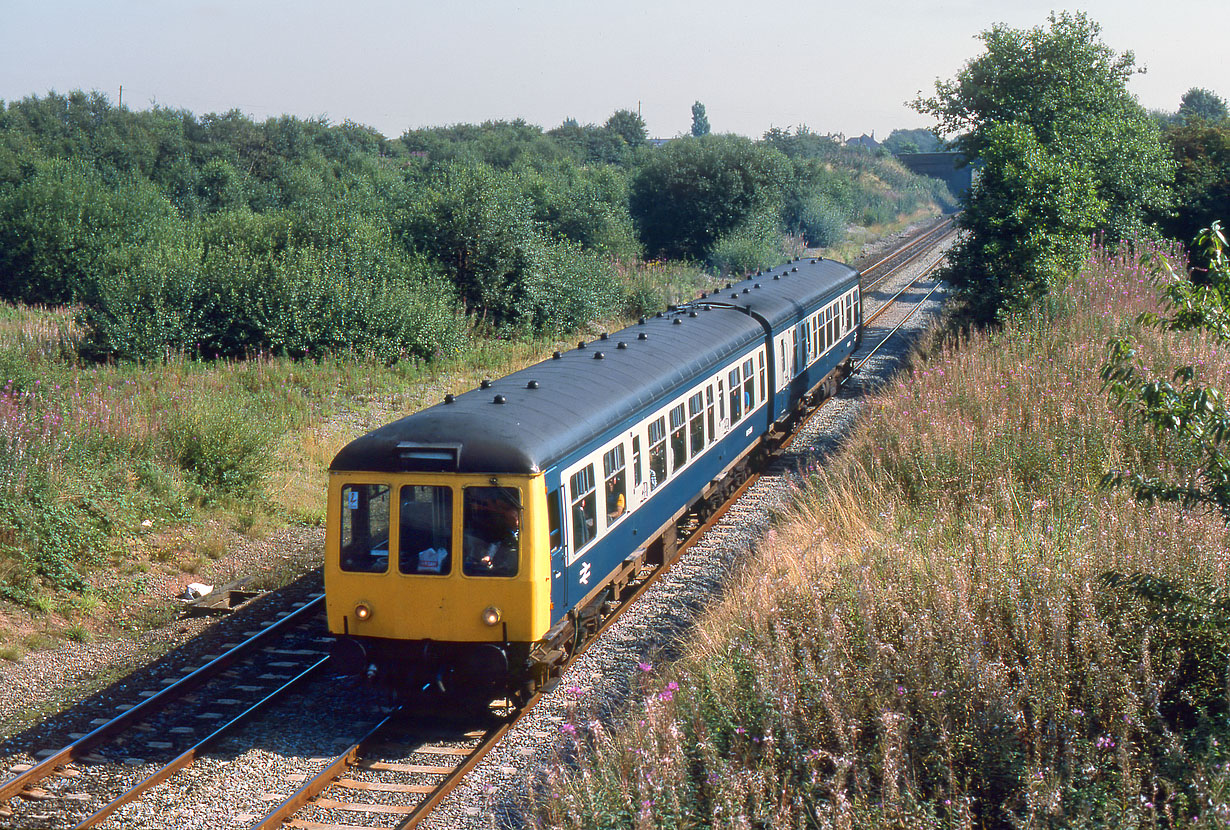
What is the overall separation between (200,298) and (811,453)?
43.6 feet

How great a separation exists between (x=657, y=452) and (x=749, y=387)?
407 cm

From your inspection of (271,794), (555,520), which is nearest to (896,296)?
(555,520)

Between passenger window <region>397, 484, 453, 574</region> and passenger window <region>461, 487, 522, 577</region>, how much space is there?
0.14 meters

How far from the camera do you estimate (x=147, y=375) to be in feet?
60.4

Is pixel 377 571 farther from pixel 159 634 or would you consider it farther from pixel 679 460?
pixel 679 460

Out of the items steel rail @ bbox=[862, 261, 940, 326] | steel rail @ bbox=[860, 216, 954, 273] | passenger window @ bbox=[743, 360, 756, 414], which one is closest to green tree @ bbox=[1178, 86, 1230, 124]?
steel rail @ bbox=[860, 216, 954, 273]

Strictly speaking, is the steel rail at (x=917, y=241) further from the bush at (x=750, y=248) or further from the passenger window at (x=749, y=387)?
the passenger window at (x=749, y=387)

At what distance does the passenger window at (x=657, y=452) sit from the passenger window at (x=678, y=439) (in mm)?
228

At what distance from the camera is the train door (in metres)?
7.95

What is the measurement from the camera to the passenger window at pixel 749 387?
1420cm

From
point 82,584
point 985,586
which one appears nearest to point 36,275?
point 82,584

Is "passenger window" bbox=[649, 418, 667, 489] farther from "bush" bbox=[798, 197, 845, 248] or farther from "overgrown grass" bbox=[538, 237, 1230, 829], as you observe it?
"bush" bbox=[798, 197, 845, 248]

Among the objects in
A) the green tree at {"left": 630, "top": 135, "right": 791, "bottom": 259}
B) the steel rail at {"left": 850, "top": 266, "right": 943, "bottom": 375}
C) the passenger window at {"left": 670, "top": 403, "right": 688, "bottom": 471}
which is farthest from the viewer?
the green tree at {"left": 630, "top": 135, "right": 791, "bottom": 259}

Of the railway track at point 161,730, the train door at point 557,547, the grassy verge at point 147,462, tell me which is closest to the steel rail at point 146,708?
the railway track at point 161,730
